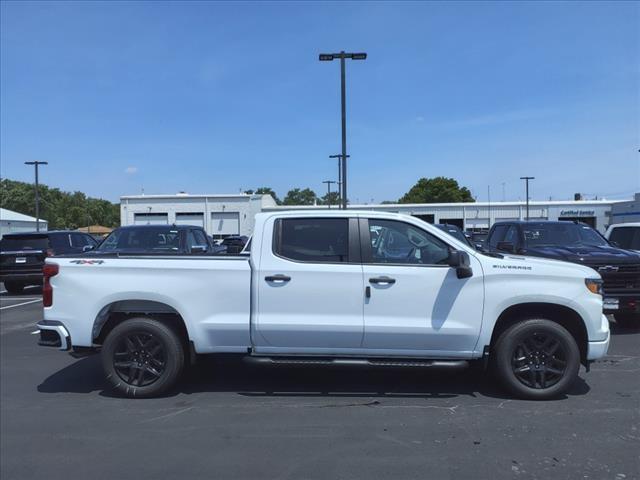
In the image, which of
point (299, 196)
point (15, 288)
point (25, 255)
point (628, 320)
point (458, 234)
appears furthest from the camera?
point (299, 196)

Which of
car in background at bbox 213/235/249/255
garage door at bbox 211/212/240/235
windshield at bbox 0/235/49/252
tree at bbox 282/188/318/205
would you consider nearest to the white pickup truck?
car in background at bbox 213/235/249/255

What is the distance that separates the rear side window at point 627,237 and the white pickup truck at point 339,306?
734cm

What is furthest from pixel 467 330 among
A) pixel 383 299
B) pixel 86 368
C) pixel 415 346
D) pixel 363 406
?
pixel 86 368

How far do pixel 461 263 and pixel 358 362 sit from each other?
142cm

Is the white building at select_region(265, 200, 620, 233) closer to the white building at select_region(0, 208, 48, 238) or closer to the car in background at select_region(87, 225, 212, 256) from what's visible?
the white building at select_region(0, 208, 48, 238)

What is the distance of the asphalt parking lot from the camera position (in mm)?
3928

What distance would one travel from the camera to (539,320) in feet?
17.3

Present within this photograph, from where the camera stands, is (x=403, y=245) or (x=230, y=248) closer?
(x=403, y=245)

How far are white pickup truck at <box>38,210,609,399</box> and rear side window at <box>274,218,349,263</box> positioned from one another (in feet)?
0.04

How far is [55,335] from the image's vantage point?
5480 mm

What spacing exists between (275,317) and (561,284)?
9.45 ft

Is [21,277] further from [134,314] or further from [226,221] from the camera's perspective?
[226,221]

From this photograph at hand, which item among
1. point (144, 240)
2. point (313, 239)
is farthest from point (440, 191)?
point (313, 239)

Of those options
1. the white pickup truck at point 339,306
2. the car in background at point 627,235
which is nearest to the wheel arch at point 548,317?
the white pickup truck at point 339,306
